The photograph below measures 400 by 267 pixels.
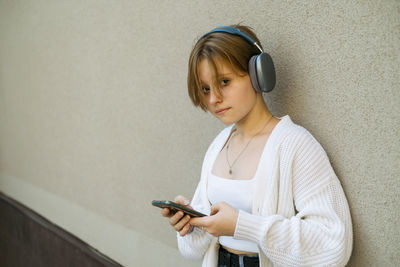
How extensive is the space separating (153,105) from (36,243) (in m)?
2.68

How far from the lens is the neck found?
127 cm

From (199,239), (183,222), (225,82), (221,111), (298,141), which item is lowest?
(199,239)

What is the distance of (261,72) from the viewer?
3.69 feet

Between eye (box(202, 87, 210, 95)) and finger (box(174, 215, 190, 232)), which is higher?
eye (box(202, 87, 210, 95))

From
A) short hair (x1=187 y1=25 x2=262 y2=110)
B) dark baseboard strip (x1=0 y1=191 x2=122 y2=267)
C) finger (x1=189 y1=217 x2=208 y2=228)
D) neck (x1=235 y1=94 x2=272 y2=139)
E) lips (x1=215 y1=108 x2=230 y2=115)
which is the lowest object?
dark baseboard strip (x1=0 y1=191 x2=122 y2=267)

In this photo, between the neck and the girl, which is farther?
the neck

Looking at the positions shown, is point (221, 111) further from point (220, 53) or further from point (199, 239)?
point (199, 239)

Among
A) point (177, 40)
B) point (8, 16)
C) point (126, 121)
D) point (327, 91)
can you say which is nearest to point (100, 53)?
point (126, 121)

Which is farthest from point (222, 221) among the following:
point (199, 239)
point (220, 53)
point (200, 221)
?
point (220, 53)

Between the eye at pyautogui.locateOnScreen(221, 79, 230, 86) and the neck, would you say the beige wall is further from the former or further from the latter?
the eye at pyautogui.locateOnScreen(221, 79, 230, 86)

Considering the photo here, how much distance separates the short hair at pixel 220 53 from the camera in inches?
44.6

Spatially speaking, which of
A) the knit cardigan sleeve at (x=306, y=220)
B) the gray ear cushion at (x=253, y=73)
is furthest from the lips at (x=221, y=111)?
the knit cardigan sleeve at (x=306, y=220)

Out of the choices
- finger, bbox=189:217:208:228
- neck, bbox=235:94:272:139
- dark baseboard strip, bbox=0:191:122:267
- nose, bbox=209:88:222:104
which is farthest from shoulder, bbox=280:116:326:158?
dark baseboard strip, bbox=0:191:122:267

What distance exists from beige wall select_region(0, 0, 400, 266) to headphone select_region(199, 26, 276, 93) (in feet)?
0.60
